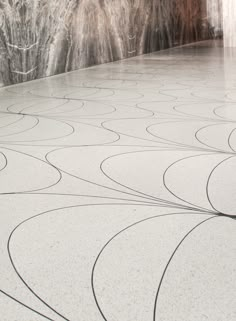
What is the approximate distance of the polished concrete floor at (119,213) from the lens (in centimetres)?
82

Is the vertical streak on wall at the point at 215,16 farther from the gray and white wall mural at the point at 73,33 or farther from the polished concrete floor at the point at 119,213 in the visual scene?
the polished concrete floor at the point at 119,213

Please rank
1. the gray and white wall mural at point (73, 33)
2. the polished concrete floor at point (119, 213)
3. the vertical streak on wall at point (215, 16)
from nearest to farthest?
1. the polished concrete floor at point (119, 213)
2. the gray and white wall mural at point (73, 33)
3. the vertical streak on wall at point (215, 16)

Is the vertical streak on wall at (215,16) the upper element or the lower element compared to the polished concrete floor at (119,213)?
upper

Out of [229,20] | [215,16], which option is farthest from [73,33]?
[215,16]

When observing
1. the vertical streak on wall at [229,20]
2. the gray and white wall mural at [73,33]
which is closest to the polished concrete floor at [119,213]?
the gray and white wall mural at [73,33]

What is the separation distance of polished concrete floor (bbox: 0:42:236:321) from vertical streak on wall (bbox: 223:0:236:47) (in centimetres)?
412

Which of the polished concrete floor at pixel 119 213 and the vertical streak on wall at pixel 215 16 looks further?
the vertical streak on wall at pixel 215 16

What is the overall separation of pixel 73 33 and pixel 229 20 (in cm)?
315

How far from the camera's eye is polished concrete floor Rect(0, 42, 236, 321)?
32.3 inches

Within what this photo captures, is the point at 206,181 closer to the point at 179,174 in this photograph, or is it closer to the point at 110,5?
the point at 179,174

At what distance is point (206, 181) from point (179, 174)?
10 centimetres

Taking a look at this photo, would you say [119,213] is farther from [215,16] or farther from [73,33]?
[215,16]

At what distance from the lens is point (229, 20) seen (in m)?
6.30

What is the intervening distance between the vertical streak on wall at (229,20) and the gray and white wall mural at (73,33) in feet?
2.69
